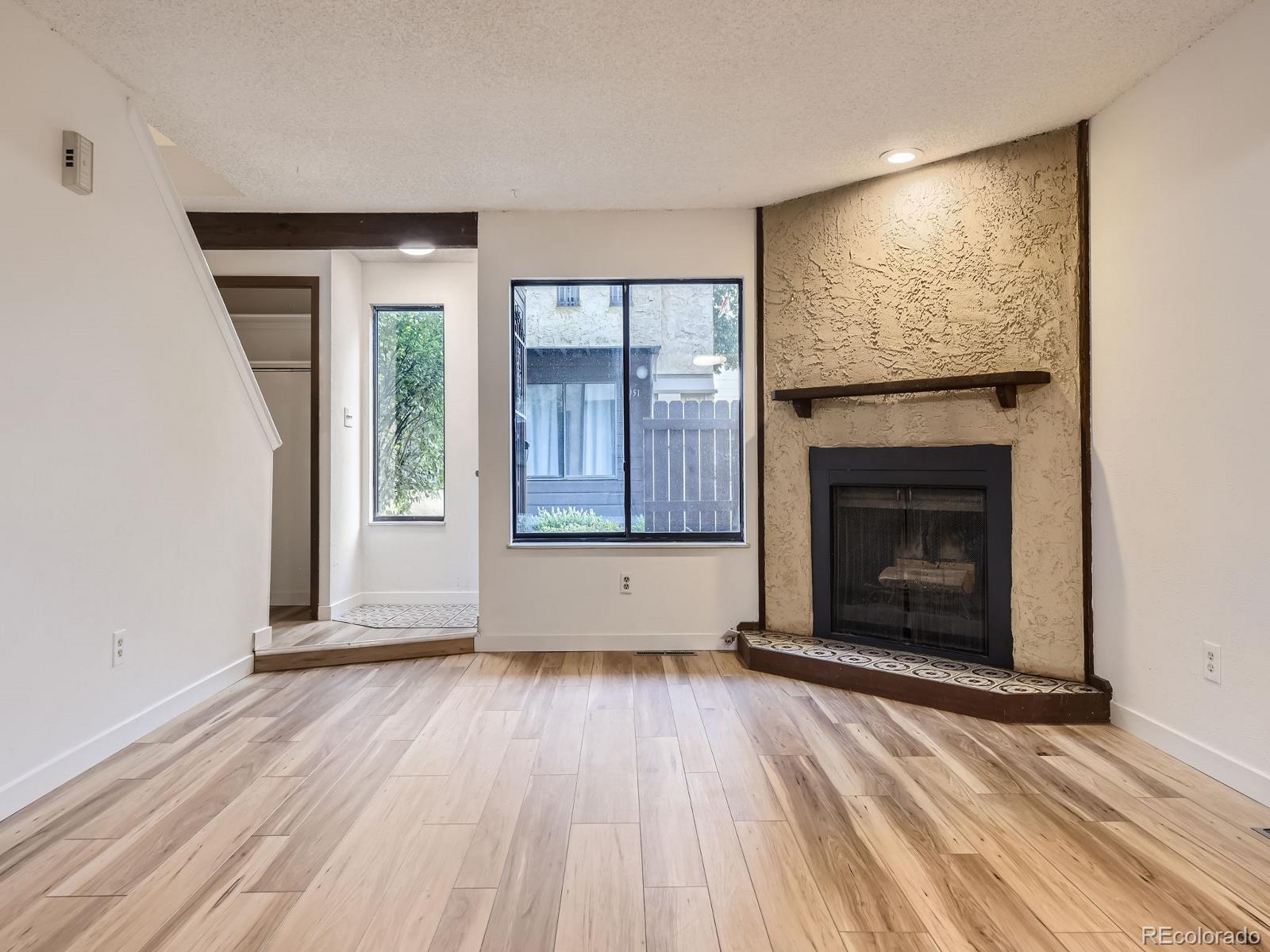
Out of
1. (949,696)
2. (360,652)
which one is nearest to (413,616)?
(360,652)

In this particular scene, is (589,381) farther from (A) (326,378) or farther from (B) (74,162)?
(B) (74,162)

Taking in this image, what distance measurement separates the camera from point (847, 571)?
3.51 meters

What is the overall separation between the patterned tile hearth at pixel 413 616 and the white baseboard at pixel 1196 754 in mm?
3169

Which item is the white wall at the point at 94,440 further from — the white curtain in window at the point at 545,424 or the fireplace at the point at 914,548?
the fireplace at the point at 914,548

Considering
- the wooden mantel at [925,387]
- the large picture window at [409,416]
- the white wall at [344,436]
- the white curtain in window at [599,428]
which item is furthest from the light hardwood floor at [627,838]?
the large picture window at [409,416]

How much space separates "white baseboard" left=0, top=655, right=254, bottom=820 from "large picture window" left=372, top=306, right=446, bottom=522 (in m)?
1.78

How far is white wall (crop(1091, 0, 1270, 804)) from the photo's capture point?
2.05m

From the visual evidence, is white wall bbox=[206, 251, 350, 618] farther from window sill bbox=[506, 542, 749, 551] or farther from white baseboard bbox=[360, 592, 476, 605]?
window sill bbox=[506, 542, 749, 551]

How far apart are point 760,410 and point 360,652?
8.16ft

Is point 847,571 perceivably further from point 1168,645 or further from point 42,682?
point 42,682

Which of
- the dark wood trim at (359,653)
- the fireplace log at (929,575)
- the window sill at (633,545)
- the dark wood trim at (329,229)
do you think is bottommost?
the dark wood trim at (359,653)

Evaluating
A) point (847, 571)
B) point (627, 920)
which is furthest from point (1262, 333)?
point (627, 920)

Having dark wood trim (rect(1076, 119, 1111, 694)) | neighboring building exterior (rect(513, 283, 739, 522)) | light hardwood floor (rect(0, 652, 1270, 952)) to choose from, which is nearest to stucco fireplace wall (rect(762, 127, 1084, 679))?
dark wood trim (rect(1076, 119, 1111, 694))

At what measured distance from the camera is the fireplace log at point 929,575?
317 cm
